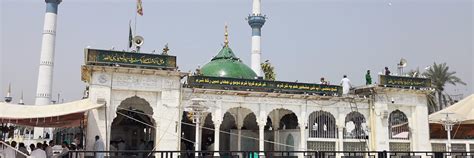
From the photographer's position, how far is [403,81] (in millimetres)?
19875

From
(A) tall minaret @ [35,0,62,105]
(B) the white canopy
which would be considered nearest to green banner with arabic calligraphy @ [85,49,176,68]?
(B) the white canopy

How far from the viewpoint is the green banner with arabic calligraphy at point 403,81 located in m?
19.5

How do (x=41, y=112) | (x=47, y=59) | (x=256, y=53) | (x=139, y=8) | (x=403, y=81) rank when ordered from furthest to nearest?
(x=256, y=53), (x=47, y=59), (x=139, y=8), (x=403, y=81), (x=41, y=112)

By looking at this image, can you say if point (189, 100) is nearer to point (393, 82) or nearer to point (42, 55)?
point (393, 82)

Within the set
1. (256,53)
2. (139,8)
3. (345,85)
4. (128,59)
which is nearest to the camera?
(128,59)

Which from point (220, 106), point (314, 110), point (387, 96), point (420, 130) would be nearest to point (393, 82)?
point (387, 96)

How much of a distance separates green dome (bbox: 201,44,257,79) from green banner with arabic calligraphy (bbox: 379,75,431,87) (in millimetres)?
6585

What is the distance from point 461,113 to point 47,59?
89.5ft

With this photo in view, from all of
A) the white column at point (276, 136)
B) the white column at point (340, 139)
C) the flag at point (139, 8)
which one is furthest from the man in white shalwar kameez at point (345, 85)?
the flag at point (139, 8)

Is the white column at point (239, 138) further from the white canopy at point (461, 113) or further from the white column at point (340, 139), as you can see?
the white canopy at point (461, 113)

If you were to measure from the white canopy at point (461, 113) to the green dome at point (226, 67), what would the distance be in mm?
9093

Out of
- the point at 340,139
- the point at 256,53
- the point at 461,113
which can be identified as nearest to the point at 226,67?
the point at 340,139

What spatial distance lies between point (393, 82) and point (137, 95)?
11.2 meters

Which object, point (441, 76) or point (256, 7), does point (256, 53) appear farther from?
point (441, 76)
